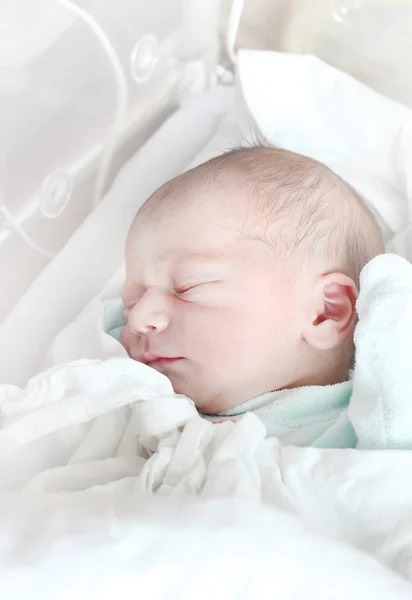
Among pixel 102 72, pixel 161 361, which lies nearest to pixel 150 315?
pixel 161 361

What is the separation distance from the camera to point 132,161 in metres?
1.29

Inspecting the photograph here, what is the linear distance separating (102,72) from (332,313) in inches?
Result: 21.2

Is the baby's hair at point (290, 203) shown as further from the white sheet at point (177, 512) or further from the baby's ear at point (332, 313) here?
the white sheet at point (177, 512)

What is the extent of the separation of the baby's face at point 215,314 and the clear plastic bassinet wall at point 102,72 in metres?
0.24

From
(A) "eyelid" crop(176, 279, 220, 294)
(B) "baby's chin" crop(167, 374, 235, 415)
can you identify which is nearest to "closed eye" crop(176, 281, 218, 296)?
(A) "eyelid" crop(176, 279, 220, 294)

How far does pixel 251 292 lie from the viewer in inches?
35.7

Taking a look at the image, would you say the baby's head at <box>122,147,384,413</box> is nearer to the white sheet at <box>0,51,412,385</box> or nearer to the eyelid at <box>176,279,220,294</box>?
the eyelid at <box>176,279,220,294</box>

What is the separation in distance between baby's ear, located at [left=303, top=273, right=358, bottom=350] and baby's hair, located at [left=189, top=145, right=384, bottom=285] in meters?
0.03

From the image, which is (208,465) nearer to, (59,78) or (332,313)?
(332,313)

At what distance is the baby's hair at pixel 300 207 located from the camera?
941 mm

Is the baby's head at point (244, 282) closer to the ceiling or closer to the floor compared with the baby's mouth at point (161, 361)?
closer to the ceiling

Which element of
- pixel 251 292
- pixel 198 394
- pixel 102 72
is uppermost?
pixel 102 72

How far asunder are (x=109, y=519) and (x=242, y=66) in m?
0.93

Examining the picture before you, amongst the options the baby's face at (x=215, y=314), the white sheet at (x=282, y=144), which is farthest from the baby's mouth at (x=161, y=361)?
the white sheet at (x=282, y=144)
